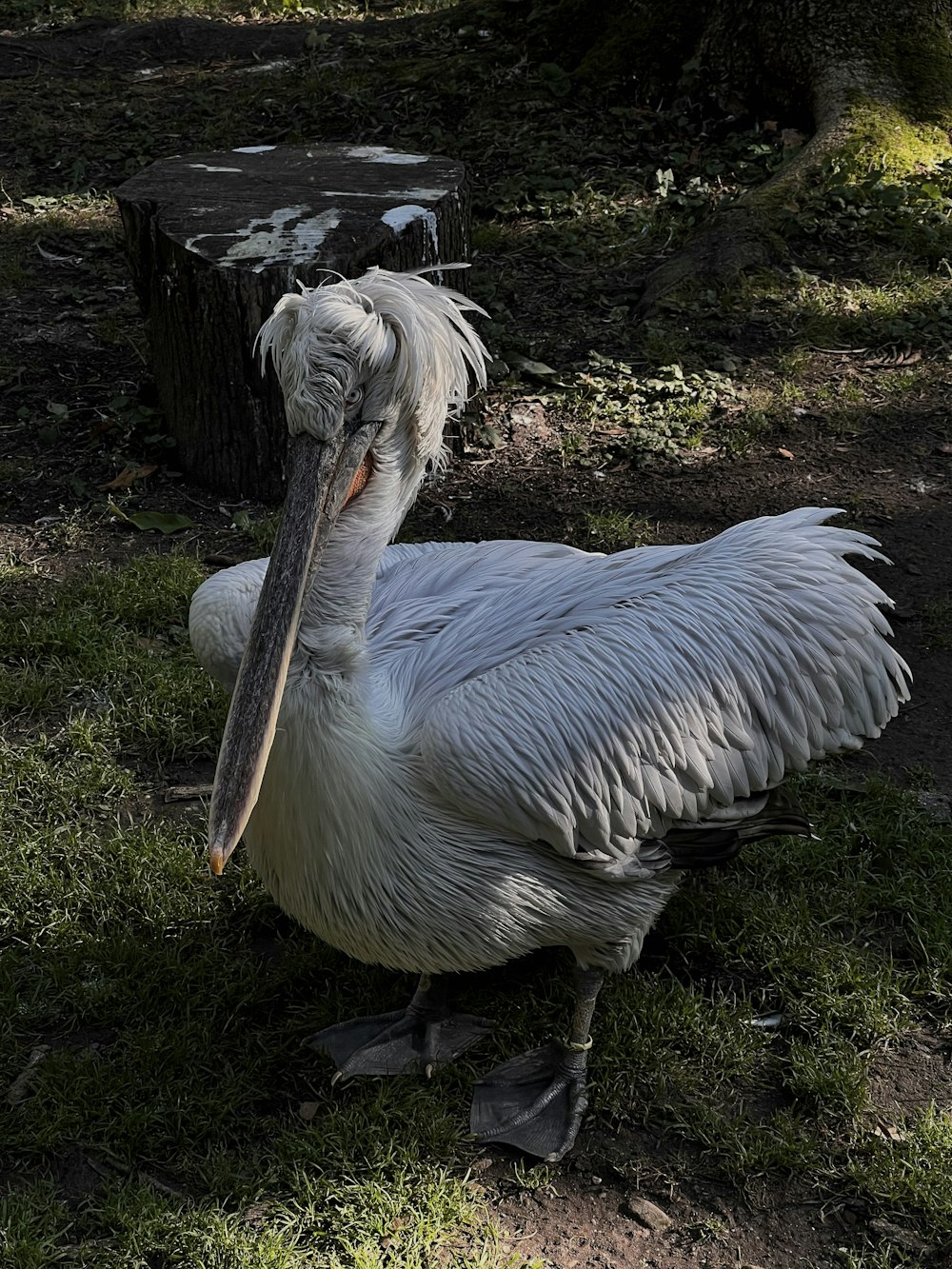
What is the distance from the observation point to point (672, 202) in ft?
20.5

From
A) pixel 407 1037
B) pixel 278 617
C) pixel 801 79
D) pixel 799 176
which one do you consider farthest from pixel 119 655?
pixel 801 79

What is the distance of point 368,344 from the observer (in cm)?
213

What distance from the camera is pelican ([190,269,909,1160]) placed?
7.16 feet

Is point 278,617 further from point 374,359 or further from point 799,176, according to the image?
point 799,176

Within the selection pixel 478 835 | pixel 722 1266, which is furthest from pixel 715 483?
pixel 722 1266

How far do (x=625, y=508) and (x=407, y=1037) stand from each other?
2.25 m

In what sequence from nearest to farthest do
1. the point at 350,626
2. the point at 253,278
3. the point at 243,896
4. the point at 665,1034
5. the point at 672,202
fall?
the point at 350,626
the point at 665,1034
the point at 243,896
the point at 253,278
the point at 672,202

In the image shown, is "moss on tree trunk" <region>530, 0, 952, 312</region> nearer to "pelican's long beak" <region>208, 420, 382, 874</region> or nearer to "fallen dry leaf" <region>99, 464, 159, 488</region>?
"fallen dry leaf" <region>99, 464, 159, 488</region>

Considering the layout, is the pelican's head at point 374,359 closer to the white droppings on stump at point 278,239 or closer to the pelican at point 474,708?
the pelican at point 474,708

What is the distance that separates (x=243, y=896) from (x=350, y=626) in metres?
1.07

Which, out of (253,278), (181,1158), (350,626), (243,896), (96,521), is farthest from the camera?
(96,521)

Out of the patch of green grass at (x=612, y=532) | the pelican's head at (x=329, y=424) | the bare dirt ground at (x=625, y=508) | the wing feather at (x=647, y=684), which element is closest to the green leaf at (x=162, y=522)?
the bare dirt ground at (x=625, y=508)

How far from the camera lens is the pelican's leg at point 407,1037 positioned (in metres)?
2.71

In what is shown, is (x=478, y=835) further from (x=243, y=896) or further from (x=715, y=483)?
(x=715, y=483)
